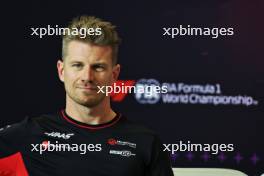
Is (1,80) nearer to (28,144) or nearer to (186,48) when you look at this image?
(28,144)

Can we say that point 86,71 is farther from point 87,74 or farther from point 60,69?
point 60,69

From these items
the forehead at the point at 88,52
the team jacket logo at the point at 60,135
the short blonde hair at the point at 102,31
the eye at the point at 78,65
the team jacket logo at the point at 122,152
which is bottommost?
the team jacket logo at the point at 122,152

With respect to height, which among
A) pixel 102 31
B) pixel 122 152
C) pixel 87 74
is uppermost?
pixel 102 31

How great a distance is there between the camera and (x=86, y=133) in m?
1.28

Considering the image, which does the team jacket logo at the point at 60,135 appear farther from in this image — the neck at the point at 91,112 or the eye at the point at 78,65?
the eye at the point at 78,65

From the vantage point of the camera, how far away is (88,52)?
4.10ft

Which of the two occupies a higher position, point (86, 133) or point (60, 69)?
point (60, 69)

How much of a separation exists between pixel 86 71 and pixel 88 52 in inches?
2.7

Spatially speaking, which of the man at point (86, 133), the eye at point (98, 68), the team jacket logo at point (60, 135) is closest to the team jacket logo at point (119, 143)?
the man at point (86, 133)

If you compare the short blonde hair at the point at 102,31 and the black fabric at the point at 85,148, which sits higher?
the short blonde hair at the point at 102,31

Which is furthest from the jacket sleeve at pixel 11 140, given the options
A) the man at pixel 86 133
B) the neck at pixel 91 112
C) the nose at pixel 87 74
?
the nose at pixel 87 74

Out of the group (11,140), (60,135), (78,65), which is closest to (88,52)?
(78,65)

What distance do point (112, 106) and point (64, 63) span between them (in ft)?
0.80

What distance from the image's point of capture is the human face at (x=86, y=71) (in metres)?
1.25
